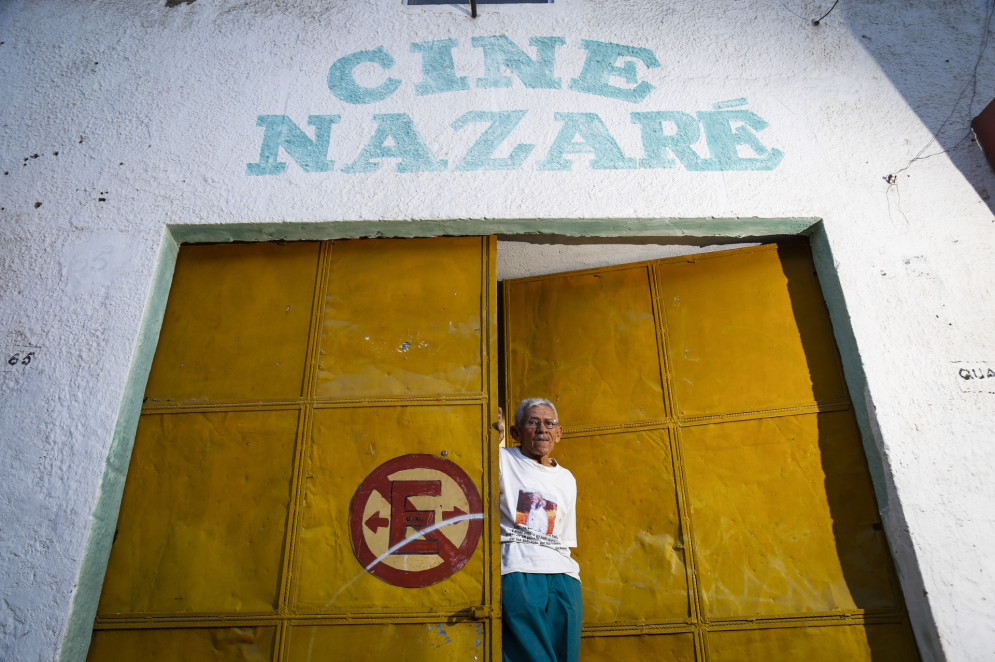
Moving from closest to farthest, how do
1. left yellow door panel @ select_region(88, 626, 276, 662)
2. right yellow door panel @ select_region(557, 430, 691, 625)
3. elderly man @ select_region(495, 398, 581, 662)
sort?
1. left yellow door panel @ select_region(88, 626, 276, 662)
2. elderly man @ select_region(495, 398, 581, 662)
3. right yellow door panel @ select_region(557, 430, 691, 625)

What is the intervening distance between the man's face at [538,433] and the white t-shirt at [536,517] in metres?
0.07

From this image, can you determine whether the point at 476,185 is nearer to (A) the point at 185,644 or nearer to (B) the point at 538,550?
(B) the point at 538,550

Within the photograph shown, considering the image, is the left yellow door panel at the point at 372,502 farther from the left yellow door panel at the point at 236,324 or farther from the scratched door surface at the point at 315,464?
the left yellow door panel at the point at 236,324

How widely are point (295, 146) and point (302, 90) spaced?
41 cm

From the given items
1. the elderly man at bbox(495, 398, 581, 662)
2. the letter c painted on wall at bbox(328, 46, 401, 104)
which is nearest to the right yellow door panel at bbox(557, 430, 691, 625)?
the elderly man at bbox(495, 398, 581, 662)

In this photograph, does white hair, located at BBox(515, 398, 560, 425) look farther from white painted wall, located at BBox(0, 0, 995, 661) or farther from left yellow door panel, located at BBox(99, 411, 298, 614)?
left yellow door panel, located at BBox(99, 411, 298, 614)

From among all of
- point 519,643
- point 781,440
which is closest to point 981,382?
point 781,440

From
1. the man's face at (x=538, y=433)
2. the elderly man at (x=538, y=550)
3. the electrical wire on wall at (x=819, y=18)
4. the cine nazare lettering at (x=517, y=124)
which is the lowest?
the elderly man at (x=538, y=550)

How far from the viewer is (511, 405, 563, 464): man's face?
345cm

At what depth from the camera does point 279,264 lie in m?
3.36

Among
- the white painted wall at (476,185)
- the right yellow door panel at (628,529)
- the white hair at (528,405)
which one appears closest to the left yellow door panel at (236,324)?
the white painted wall at (476,185)

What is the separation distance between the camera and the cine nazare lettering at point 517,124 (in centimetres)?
338

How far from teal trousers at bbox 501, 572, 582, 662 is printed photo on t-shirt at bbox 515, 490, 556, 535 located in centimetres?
23

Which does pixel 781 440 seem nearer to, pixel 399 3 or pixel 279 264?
pixel 279 264
